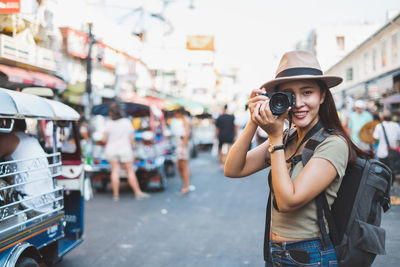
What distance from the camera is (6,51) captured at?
1275 centimetres

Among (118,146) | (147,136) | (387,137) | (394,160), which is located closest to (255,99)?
(118,146)

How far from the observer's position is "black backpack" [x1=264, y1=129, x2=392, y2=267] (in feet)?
5.91

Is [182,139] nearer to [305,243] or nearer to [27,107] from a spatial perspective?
[27,107]

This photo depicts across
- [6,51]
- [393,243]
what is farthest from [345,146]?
[6,51]

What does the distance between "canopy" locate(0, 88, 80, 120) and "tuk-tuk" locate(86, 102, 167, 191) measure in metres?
4.54

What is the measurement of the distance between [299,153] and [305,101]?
0.26m

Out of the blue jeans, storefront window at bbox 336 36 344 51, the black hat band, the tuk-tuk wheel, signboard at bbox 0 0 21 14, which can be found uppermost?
signboard at bbox 0 0 21 14

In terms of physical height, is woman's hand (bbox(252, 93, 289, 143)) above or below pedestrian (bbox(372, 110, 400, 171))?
above

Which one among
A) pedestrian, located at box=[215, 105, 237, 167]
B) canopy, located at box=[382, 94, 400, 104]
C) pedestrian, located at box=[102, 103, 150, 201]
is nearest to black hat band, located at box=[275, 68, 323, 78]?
pedestrian, located at box=[102, 103, 150, 201]

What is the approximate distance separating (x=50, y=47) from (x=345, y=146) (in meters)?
16.0

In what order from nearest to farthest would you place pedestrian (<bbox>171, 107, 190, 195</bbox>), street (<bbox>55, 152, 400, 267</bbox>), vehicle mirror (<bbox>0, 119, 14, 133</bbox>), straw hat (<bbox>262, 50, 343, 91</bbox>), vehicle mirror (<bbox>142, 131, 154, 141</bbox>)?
straw hat (<bbox>262, 50, 343, 91</bbox>), vehicle mirror (<bbox>0, 119, 14, 133</bbox>), street (<bbox>55, 152, 400, 267</bbox>), pedestrian (<bbox>171, 107, 190, 195</bbox>), vehicle mirror (<bbox>142, 131, 154, 141</bbox>)

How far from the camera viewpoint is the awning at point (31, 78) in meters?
12.5

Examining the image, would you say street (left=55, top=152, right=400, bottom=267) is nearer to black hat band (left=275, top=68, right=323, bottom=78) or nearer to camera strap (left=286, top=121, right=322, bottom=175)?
camera strap (left=286, top=121, right=322, bottom=175)

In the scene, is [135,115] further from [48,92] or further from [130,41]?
[130,41]
